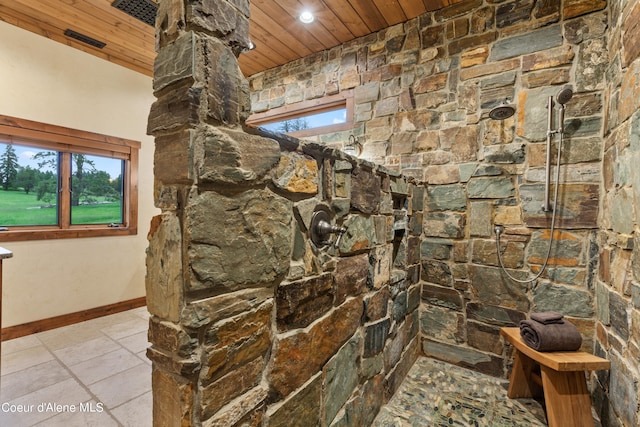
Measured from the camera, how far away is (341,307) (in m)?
1.27

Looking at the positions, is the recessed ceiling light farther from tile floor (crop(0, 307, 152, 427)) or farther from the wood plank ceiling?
tile floor (crop(0, 307, 152, 427))

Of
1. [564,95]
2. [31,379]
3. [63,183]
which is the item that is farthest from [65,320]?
[564,95]

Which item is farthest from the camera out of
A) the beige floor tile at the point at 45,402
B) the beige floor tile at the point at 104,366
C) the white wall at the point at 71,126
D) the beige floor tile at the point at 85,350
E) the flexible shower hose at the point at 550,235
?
the white wall at the point at 71,126

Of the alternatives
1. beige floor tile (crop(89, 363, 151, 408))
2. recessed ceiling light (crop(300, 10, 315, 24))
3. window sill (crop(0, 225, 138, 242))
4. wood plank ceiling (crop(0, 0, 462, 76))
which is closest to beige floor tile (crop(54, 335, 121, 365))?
beige floor tile (crop(89, 363, 151, 408))

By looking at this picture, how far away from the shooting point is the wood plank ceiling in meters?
2.21

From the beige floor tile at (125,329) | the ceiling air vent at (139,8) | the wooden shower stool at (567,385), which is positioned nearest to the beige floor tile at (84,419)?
the beige floor tile at (125,329)

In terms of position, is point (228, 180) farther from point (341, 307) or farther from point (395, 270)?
point (395, 270)

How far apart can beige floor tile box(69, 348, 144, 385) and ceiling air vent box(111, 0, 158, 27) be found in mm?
2664

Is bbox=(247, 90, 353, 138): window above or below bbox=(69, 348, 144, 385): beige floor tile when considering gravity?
above

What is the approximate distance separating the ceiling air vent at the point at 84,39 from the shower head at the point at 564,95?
149 inches

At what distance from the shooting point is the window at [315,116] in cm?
277

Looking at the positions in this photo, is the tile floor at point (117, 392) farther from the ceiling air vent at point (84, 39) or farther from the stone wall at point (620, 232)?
the ceiling air vent at point (84, 39)

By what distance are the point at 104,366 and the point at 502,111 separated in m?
3.20

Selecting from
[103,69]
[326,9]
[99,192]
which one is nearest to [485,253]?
[326,9]
